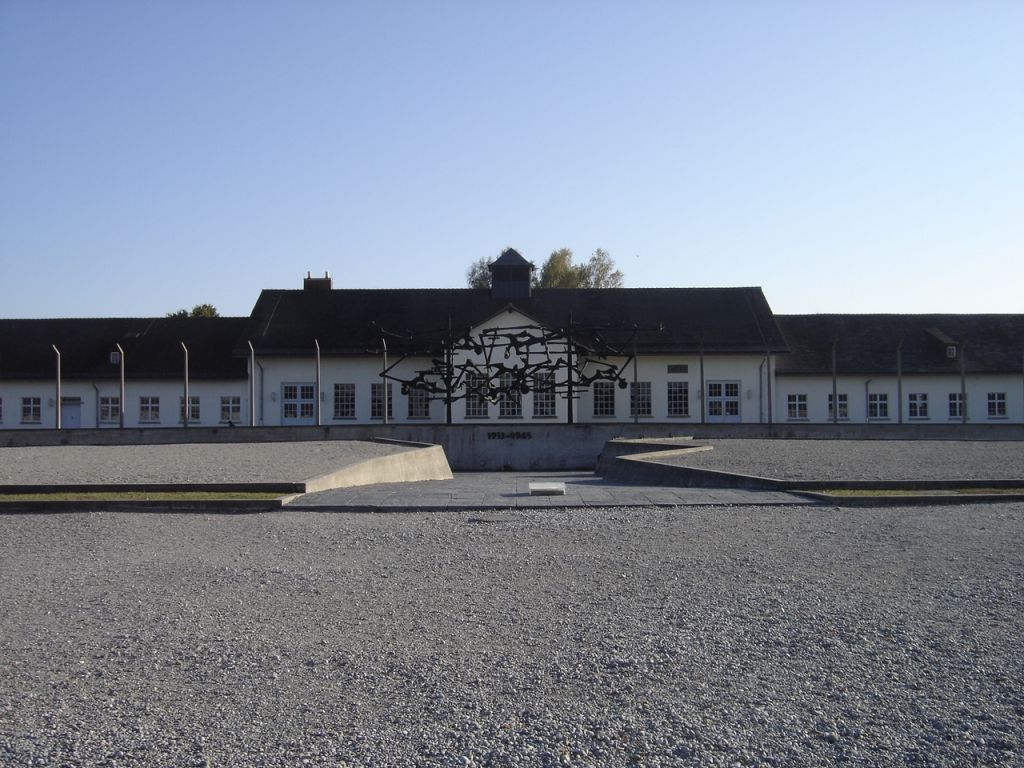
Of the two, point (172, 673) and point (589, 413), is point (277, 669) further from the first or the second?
point (589, 413)

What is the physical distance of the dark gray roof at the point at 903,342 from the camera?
146 ft

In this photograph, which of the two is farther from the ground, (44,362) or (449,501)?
(44,362)

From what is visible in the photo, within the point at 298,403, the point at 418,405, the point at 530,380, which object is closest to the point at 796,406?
the point at 530,380

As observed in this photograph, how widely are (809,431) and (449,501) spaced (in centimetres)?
2026

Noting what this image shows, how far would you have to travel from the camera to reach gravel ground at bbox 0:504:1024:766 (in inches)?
191

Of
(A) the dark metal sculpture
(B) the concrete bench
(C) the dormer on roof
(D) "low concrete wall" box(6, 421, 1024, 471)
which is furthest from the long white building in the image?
(B) the concrete bench

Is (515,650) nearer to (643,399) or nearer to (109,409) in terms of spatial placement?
(643,399)

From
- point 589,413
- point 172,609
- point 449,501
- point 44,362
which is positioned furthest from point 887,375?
point 172,609

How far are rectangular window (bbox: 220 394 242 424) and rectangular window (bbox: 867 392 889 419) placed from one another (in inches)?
1086

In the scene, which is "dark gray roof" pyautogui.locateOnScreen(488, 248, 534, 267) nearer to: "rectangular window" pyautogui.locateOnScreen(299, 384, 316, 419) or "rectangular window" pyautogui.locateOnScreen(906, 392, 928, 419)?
"rectangular window" pyautogui.locateOnScreen(299, 384, 316, 419)

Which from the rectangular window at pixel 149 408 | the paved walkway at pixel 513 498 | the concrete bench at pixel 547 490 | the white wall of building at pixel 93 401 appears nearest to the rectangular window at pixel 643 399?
the white wall of building at pixel 93 401

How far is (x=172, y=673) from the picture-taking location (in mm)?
5980

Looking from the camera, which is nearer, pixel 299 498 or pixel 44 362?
pixel 299 498

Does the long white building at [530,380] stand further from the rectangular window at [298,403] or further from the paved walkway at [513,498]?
the paved walkway at [513,498]
